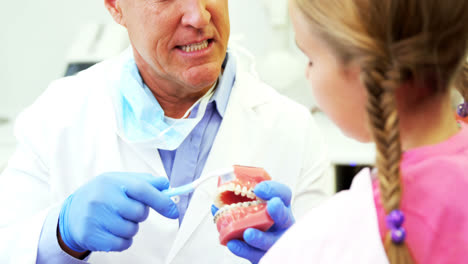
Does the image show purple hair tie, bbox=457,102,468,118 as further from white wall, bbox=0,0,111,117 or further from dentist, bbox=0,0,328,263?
white wall, bbox=0,0,111,117

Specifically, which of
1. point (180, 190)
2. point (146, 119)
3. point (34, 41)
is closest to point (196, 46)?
point (146, 119)

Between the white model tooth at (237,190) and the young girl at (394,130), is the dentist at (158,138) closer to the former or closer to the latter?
the white model tooth at (237,190)

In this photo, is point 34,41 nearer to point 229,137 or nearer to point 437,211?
point 229,137

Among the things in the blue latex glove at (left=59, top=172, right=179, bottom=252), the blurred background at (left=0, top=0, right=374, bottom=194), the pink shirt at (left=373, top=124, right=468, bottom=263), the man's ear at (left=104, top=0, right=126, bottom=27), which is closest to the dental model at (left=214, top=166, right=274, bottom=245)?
the blue latex glove at (left=59, top=172, right=179, bottom=252)

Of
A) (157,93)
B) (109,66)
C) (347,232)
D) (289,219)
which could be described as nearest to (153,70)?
(157,93)

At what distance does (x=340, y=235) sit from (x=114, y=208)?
587 millimetres

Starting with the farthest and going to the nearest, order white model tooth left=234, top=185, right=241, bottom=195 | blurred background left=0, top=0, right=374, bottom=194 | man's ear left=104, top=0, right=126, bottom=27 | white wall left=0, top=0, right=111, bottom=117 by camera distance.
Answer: white wall left=0, top=0, right=111, bottom=117, blurred background left=0, top=0, right=374, bottom=194, man's ear left=104, top=0, right=126, bottom=27, white model tooth left=234, top=185, right=241, bottom=195

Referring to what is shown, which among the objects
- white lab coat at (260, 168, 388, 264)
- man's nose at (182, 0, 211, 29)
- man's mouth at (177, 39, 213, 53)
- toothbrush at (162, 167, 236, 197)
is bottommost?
toothbrush at (162, 167, 236, 197)

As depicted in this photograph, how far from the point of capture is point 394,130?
66 centimetres

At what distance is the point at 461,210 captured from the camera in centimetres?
68

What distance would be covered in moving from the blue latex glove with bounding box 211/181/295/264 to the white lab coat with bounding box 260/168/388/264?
0.25 meters

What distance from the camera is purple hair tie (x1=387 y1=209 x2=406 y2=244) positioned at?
64 cm

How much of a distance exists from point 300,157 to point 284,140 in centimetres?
7

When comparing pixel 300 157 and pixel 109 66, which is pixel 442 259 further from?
pixel 109 66
